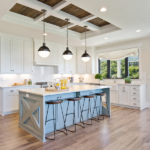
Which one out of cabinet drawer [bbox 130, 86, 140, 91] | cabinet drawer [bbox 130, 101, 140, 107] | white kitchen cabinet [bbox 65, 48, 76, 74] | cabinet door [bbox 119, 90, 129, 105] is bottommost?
cabinet drawer [bbox 130, 101, 140, 107]

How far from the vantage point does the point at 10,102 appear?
4.58 meters

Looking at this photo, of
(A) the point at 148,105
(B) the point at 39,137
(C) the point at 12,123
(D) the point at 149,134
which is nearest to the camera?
(B) the point at 39,137

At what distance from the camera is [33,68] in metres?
5.65

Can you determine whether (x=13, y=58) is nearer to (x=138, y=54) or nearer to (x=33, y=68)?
(x=33, y=68)

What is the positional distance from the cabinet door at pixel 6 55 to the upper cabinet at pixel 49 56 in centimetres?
93

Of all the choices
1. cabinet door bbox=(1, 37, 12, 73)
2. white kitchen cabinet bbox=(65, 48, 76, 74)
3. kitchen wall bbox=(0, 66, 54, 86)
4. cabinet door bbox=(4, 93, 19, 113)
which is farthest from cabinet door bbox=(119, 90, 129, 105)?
cabinet door bbox=(1, 37, 12, 73)

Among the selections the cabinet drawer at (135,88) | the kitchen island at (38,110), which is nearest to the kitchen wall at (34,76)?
the kitchen island at (38,110)

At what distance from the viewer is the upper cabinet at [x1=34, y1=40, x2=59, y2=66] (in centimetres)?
541

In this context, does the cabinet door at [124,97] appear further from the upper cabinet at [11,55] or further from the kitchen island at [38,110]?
the upper cabinet at [11,55]

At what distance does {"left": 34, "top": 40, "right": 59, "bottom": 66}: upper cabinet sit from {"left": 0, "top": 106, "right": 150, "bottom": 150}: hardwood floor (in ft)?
8.30

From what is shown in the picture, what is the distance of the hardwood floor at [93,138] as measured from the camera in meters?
2.46

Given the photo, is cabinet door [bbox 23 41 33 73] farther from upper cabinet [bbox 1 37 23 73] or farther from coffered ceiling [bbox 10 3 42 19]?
coffered ceiling [bbox 10 3 42 19]

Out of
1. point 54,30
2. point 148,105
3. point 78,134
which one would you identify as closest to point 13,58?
point 54,30

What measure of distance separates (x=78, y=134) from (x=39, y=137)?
31.5 inches
